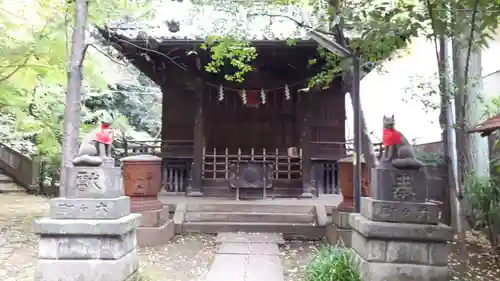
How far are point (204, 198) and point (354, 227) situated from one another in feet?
21.2

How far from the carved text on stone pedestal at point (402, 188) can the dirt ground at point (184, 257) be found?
179 cm

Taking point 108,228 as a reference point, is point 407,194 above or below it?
above

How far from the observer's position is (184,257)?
7.44 metres

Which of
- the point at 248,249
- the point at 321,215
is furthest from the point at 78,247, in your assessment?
the point at 321,215

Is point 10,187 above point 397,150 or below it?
below

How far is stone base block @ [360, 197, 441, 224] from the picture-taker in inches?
200

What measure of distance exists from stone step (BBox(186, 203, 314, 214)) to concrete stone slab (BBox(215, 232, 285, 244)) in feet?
3.97

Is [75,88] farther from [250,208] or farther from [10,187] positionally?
[10,187]

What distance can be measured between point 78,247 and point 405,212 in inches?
161

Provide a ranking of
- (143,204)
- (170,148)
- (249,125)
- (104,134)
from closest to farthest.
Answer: (104,134) < (143,204) < (170,148) < (249,125)

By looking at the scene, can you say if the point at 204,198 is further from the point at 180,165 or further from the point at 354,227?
the point at 354,227

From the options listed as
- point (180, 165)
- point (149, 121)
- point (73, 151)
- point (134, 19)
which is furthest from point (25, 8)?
point (149, 121)

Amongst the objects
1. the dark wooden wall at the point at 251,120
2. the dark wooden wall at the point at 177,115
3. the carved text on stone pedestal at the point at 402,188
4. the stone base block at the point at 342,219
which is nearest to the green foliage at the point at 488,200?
the stone base block at the point at 342,219

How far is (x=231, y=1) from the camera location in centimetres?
803
